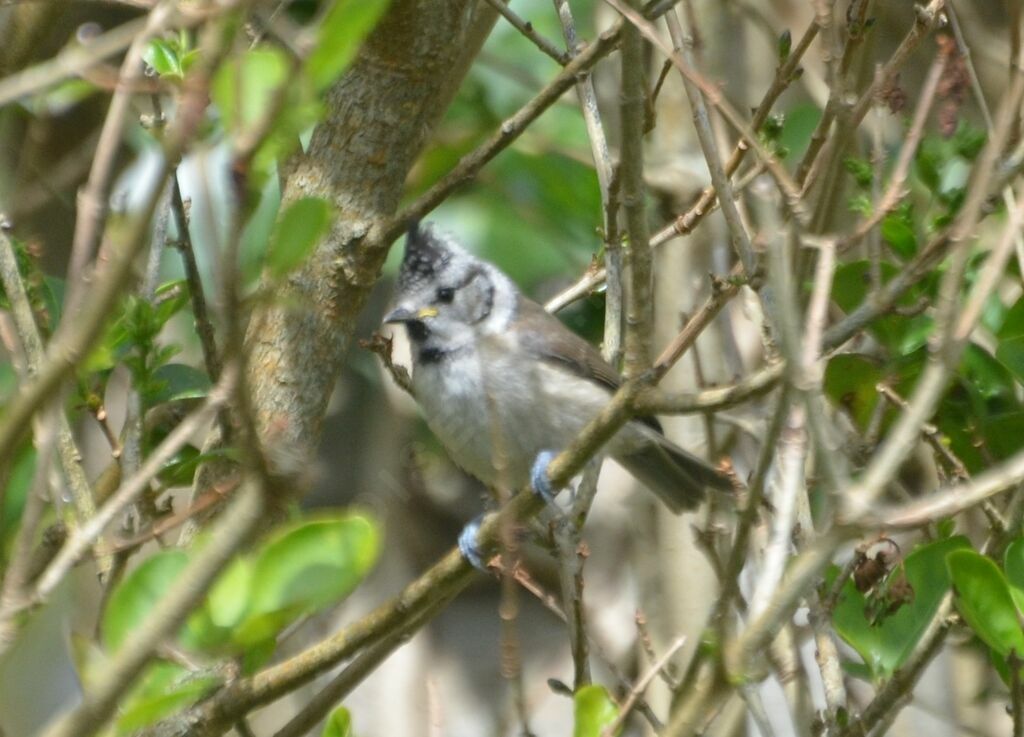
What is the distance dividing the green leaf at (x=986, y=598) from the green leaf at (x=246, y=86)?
47.7 inches

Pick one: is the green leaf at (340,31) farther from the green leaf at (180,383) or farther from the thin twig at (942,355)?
the green leaf at (180,383)

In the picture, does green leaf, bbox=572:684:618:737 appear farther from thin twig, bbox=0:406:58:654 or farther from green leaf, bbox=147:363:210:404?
green leaf, bbox=147:363:210:404

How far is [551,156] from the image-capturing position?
411cm

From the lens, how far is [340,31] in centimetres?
120

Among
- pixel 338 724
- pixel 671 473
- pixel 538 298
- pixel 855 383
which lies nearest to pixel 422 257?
pixel 671 473

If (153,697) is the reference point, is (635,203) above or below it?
above

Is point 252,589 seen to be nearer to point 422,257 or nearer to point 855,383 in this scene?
point 855,383

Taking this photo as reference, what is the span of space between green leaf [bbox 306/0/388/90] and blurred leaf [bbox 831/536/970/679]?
1542 millimetres

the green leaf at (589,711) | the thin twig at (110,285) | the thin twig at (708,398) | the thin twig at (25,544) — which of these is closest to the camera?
the thin twig at (110,285)

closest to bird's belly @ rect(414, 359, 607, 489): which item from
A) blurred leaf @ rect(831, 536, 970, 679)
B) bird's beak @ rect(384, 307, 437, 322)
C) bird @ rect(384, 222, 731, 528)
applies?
bird @ rect(384, 222, 731, 528)

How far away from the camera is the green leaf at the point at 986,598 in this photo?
78.2 inches

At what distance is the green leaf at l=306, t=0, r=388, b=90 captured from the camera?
47.3 inches

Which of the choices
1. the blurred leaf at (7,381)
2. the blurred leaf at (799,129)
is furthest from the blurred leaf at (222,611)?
the blurred leaf at (799,129)

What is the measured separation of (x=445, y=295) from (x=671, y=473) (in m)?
0.75
